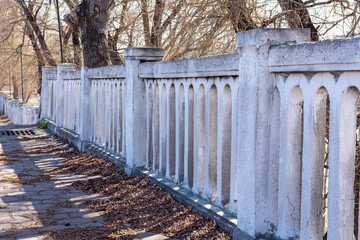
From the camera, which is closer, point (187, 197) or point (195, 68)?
point (195, 68)

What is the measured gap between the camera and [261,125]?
3512 millimetres

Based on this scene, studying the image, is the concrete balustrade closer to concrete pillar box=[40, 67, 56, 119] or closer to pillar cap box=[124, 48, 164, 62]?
pillar cap box=[124, 48, 164, 62]

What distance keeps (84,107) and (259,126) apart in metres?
6.27

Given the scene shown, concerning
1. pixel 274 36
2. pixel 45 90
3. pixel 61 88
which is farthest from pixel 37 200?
pixel 45 90

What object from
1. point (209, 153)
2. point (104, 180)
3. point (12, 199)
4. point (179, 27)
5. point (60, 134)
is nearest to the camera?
point (209, 153)

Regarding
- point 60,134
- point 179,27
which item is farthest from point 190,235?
point 60,134

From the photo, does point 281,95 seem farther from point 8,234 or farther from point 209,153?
point 8,234

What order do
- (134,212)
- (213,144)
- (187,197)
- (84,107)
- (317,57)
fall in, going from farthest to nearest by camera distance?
1. (84,107)
2. (134,212)
3. (187,197)
4. (213,144)
5. (317,57)

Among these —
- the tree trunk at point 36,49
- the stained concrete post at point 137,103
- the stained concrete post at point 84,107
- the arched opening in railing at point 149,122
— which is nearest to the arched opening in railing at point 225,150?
the arched opening in railing at point 149,122

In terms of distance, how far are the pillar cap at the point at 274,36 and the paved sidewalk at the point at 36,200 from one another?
2.41m

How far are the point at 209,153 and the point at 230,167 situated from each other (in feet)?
0.97

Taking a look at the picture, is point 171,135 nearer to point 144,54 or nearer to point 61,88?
point 144,54

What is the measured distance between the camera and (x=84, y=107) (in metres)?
9.30

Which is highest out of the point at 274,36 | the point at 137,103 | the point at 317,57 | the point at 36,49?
the point at 36,49
